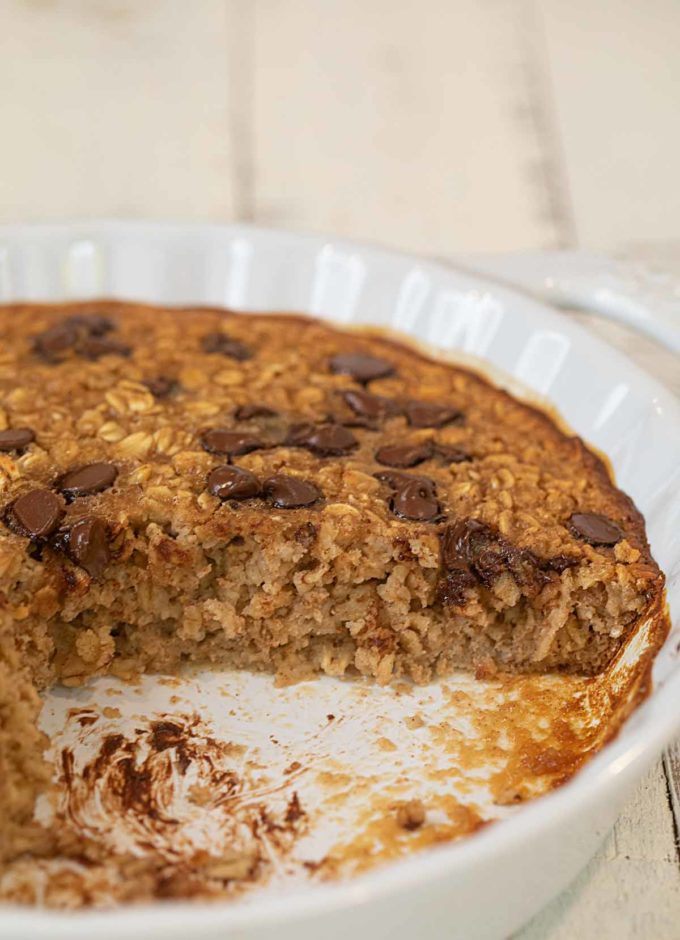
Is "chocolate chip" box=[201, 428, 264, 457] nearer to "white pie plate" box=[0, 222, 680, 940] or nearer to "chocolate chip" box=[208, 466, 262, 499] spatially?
"chocolate chip" box=[208, 466, 262, 499]

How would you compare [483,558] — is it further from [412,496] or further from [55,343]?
[55,343]

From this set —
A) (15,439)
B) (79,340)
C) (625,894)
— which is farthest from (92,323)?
(625,894)

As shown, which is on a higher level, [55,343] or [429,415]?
[429,415]

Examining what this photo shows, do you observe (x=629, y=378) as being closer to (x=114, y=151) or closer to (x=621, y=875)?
(x=621, y=875)

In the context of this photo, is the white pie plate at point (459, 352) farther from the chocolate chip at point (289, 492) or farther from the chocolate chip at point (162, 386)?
the chocolate chip at point (289, 492)

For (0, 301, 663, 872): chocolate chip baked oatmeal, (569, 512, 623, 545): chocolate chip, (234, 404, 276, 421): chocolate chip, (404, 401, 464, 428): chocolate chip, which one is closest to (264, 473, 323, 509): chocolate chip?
(0, 301, 663, 872): chocolate chip baked oatmeal

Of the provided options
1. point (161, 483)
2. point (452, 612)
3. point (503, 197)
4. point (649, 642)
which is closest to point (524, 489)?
point (452, 612)
